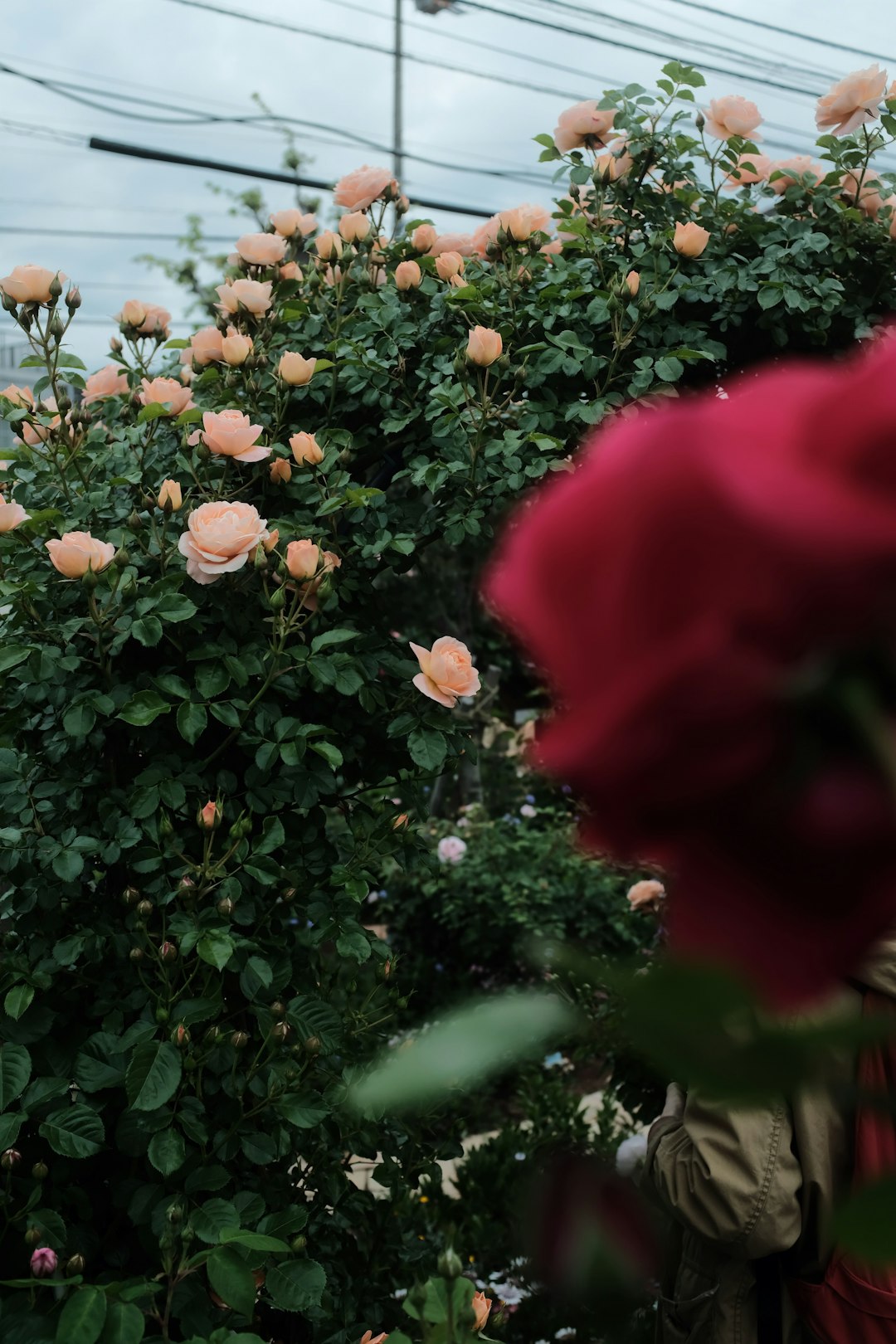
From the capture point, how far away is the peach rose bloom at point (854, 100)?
1.82m

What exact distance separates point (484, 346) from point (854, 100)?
0.75 metres

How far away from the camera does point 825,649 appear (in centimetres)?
20

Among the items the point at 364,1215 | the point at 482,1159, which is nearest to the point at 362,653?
the point at 364,1215

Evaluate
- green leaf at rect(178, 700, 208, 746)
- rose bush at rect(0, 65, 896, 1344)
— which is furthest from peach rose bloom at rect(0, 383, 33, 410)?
green leaf at rect(178, 700, 208, 746)

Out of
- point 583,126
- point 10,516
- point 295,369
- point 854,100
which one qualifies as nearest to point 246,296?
point 295,369

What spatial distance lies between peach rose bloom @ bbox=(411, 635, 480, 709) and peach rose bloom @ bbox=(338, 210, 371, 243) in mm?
845

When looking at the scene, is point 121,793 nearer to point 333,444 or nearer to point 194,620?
point 194,620

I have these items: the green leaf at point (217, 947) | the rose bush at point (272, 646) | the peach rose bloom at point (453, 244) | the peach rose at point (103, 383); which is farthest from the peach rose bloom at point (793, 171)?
the green leaf at point (217, 947)

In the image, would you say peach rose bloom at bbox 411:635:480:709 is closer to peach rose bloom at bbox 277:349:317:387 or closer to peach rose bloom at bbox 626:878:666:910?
peach rose bloom at bbox 277:349:317:387

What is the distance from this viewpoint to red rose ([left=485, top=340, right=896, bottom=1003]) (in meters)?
0.20

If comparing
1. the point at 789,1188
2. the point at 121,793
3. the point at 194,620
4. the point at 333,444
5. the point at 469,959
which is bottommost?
the point at 469,959

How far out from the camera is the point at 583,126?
202 centimetres

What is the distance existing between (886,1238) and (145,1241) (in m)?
1.69

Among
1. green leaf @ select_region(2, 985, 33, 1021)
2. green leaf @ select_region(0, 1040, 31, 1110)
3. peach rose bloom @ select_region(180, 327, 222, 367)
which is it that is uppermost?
peach rose bloom @ select_region(180, 327, 222, 367)
